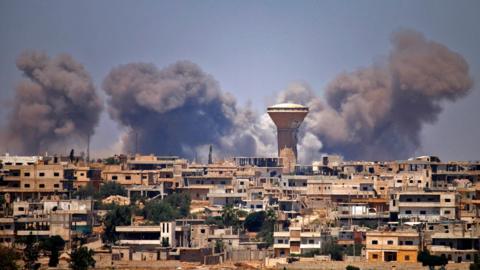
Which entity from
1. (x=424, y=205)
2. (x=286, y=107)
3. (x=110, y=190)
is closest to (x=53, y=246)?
(x=424, y=205)

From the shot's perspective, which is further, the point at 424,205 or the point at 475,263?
the point at 424,205

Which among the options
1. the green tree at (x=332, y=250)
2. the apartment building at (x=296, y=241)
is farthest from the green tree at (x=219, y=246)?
the green tree at (x=332, y=250)

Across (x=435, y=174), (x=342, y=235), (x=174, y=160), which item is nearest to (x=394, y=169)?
(x=435, y=174)

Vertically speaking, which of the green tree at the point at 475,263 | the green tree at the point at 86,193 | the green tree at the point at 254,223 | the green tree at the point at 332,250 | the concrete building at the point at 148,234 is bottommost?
the green tree at the point at 475,263

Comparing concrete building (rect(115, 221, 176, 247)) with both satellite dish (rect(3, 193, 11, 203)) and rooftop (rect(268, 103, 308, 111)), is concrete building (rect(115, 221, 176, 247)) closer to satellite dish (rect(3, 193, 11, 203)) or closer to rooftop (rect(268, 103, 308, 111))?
satellite dish (rect(3, 193, 11, 203))

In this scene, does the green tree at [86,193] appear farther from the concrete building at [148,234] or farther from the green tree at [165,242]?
the green tree at [165,242]

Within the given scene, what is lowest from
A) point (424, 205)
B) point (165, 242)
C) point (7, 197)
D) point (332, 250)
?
point (332, 250)

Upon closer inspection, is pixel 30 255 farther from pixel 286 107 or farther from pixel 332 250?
pixel 286 107
